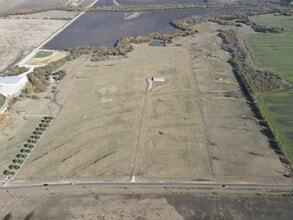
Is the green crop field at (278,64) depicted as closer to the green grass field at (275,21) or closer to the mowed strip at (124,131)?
the green grass field at (275,21)

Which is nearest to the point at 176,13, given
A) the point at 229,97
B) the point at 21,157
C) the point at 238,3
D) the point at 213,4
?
the point at 213,4

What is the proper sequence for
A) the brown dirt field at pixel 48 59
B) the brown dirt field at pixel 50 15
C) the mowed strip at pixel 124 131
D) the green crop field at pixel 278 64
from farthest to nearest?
the brown dirt field at pixel 50 15, the brown dirt field at pixel 48 59, the green crop field at pixel 278 64, the mowed strip at pixel 124 131

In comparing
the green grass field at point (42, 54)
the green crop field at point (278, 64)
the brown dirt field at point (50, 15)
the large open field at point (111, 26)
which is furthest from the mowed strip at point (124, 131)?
the brown dirt field at point (50, 15)

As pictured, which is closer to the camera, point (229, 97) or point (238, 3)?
point (229, 97)

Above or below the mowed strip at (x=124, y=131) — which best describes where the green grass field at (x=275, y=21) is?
above

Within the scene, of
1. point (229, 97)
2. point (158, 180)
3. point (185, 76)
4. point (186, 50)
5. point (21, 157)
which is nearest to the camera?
point (158, 180)

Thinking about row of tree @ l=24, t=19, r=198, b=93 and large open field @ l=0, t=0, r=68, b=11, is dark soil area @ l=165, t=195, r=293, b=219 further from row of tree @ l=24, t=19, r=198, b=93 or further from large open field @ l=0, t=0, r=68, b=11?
large open field @ l=0, t=0, r=68, b=11

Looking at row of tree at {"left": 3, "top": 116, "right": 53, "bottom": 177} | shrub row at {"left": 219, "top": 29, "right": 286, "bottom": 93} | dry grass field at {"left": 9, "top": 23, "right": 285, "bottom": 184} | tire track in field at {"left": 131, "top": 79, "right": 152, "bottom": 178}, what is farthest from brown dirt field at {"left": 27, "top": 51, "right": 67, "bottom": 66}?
shrub row at {"left": 219, "top": 29, "right": 286, "bottom": 93}

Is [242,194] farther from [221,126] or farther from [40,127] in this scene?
[40,127]

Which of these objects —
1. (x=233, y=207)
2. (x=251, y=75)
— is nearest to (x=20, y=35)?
(x=251, y=75)
